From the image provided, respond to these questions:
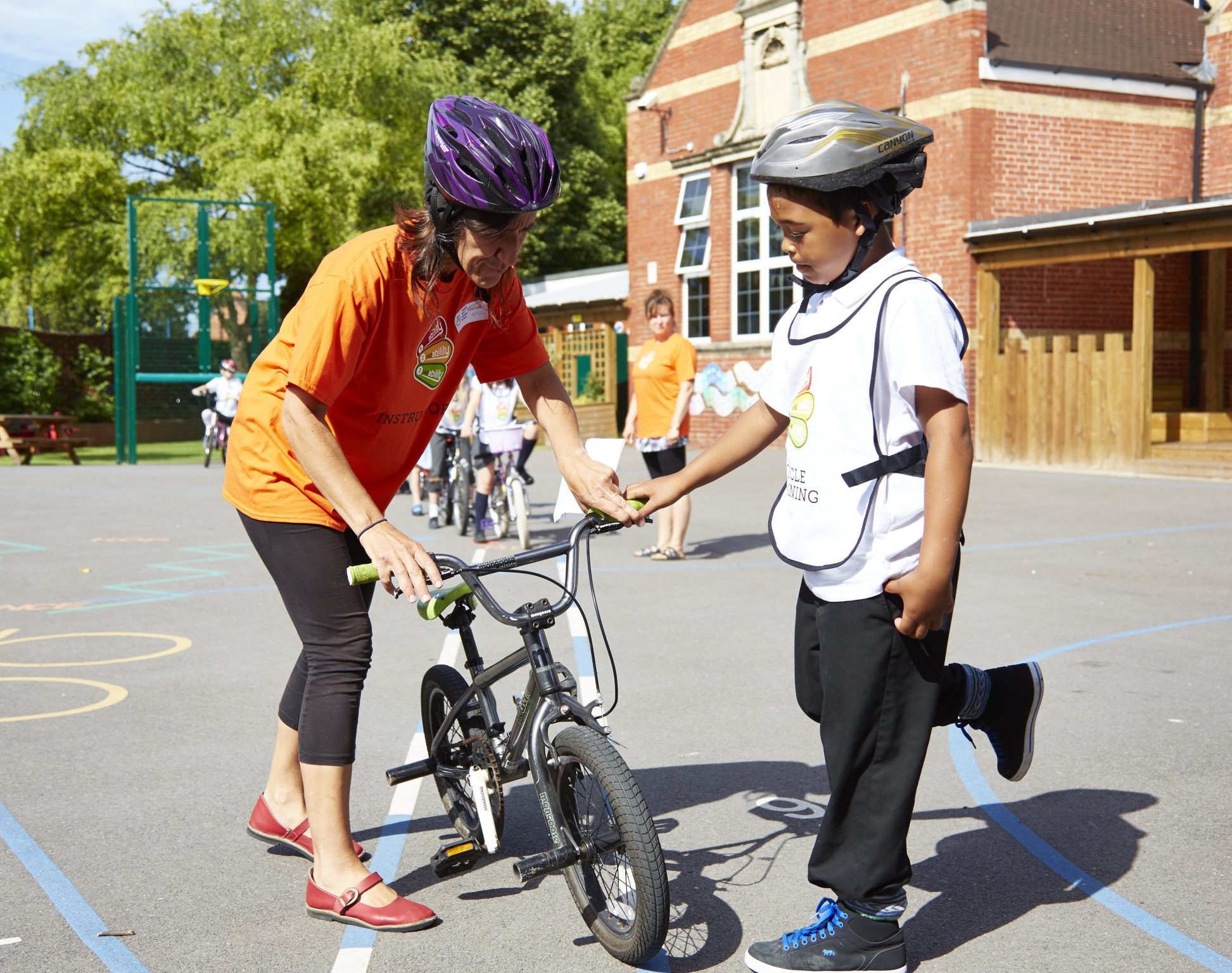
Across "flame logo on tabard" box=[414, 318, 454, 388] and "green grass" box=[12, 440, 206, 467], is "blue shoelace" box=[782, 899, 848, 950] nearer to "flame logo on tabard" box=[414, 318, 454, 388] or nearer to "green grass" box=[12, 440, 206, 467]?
"flame logo on tabard" box=[414, 318, 454, 388]

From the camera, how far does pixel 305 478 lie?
359 centimetres

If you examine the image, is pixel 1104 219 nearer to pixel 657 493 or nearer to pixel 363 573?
pixel 657 493

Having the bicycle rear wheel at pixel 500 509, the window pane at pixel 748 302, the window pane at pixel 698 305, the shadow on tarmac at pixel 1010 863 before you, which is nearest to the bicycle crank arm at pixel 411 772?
the shadow on tarmac at pixel 1010 863

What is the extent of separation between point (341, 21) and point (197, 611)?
29.6m

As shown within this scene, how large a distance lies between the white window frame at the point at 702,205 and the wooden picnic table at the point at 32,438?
41.2ft

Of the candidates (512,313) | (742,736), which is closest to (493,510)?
(742,736)

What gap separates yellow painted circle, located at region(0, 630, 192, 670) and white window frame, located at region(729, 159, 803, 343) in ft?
57.0

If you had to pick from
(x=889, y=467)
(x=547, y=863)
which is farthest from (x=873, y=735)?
(x=547, y=863)

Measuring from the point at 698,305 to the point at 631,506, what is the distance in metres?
23.5

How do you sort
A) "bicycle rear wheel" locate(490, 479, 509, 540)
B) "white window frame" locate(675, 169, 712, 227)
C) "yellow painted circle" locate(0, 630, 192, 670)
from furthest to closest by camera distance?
"white window frame" locate(675, 169, 712, 227)
"bicycle rear wheel" locate(490, 479, 509, 540)
"yellow painted circle" locate(0, 630, 192, 670)

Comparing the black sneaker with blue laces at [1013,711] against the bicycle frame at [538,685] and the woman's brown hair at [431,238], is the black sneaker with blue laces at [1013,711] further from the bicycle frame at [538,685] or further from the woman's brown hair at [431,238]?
the woman's brown hair at [431,238]

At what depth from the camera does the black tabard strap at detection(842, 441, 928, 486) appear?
3051mm

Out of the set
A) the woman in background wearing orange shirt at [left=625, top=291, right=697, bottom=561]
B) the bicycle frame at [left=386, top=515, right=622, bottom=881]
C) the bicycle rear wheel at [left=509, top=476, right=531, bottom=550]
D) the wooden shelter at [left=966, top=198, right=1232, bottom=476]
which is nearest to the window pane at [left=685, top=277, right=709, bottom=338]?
the wooden shelter at [left=966, top=198, right=1232, bottom=476]

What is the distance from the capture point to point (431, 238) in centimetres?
333
